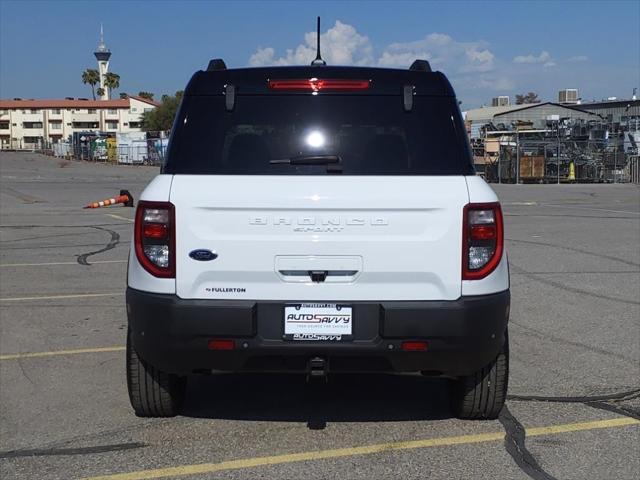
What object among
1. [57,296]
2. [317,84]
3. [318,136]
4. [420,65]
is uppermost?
[420,65]

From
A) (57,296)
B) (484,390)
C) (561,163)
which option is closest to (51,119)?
(561,163)

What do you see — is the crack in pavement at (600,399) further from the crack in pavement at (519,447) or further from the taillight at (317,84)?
the taillight at (317,84)

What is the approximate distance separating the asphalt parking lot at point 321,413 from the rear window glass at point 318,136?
1.53m

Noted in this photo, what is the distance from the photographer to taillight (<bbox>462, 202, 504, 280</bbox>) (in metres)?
3.81

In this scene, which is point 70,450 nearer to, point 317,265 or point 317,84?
point 317,265

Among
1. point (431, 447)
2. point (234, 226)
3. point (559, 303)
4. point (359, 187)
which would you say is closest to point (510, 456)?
point (431, 447)

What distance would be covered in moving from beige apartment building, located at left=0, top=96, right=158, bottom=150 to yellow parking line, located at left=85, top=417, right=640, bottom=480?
126m

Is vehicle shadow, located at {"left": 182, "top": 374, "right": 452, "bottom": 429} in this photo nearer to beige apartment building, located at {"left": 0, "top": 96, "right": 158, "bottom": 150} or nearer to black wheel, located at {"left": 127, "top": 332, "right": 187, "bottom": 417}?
black wheel, located at {"left": 127, "top": 332, "right": 187, "bottom": 417}

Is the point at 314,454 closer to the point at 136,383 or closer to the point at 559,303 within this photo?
the point at 136,383

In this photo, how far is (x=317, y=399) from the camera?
4973 millimetres

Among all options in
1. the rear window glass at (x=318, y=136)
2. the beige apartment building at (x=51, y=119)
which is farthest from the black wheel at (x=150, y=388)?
the beige apartment building at (x=51, y=119)

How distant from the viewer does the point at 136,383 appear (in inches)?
172

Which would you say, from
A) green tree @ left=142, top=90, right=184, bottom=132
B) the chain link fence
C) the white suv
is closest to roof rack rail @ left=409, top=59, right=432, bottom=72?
the white suv

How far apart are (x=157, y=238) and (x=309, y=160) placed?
2.89 ft
